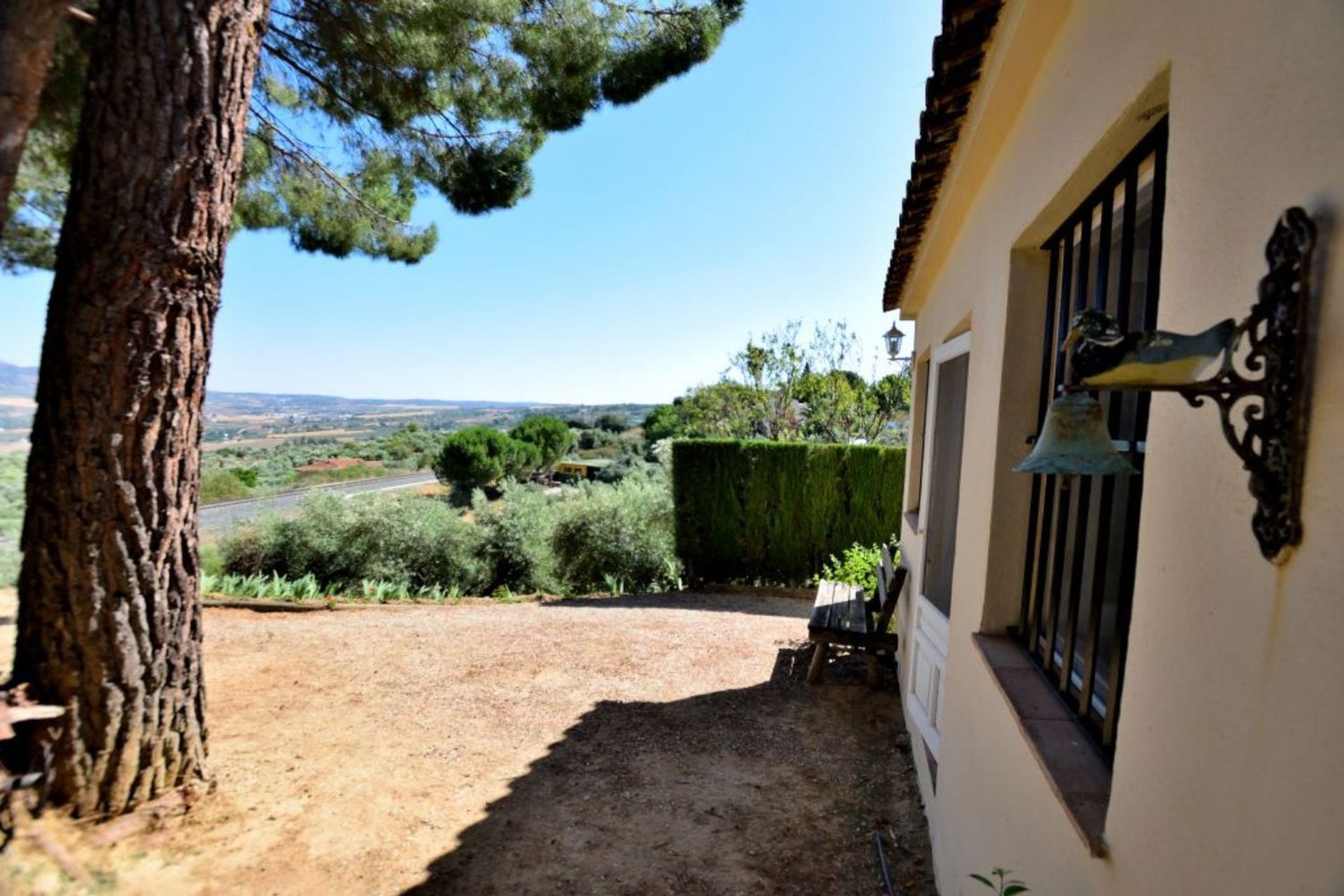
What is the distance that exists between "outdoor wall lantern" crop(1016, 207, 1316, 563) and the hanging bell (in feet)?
0.67

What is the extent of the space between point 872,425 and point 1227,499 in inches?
515

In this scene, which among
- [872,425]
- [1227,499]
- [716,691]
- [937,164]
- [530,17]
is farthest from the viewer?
[872,425]

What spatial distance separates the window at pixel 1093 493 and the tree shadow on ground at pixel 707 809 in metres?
1.57

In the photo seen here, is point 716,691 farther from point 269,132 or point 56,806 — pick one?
point 269,132

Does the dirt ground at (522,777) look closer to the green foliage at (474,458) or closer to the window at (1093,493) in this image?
the window at (1093,493)

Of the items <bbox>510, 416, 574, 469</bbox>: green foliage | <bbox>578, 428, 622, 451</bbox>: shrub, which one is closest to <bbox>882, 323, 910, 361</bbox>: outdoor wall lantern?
<bbox>510, 416, 574, 469</bbox>: green foliage

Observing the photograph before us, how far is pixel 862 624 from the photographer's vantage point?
5656mm

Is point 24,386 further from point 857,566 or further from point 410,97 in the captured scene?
point 857,566

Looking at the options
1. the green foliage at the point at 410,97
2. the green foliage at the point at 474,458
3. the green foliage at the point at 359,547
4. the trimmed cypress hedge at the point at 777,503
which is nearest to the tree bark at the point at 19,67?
the green foliage at the point at 410,97

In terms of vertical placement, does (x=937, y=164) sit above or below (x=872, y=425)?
above

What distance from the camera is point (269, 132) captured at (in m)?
6.27

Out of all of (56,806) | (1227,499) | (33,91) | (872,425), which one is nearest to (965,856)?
(1227,499)

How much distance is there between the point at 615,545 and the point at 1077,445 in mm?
9295

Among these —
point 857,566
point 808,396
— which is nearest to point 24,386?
point 857,566
